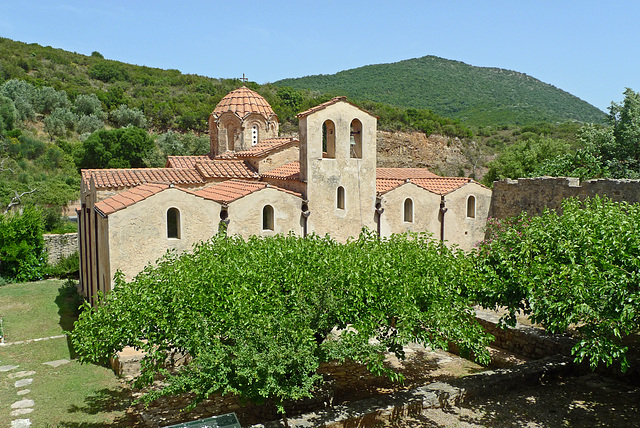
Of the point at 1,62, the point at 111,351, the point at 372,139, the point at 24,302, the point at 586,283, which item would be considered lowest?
the point at 24,302

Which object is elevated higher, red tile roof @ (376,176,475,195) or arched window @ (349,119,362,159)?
arched window @ (349,119,362,159)

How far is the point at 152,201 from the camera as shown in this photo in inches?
506

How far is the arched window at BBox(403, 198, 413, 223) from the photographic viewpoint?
16.1 m

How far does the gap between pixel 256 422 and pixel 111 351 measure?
9.05 feet

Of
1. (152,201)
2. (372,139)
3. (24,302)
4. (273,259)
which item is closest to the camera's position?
(273,259)

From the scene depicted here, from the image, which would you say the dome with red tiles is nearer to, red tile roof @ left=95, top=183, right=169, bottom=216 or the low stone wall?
red tile roof @ left=95, top=183, right=169, bottom=216

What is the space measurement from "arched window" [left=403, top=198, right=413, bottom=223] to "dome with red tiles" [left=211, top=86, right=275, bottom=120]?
22.7 ft

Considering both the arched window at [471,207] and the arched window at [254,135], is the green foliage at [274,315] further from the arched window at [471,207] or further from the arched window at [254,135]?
the arched window at [254,135]

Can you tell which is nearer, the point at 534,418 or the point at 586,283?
the point at 586,283

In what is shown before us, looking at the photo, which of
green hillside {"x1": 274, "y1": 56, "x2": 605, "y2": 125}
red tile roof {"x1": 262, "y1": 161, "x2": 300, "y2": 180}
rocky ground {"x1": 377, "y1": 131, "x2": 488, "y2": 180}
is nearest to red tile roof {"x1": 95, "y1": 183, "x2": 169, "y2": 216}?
red tile roof {"x1": 262, "y1": 161, "x2": 300, "y2": 180}

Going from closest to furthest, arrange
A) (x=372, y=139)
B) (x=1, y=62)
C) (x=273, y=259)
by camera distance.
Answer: (x=273, y=259) < (x=372, y=139) < (x=1, y=62)

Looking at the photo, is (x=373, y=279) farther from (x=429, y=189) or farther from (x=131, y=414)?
(x=429, y=189)

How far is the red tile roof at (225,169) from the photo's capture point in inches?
642

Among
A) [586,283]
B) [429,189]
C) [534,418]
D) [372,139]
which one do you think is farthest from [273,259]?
[429,189]
